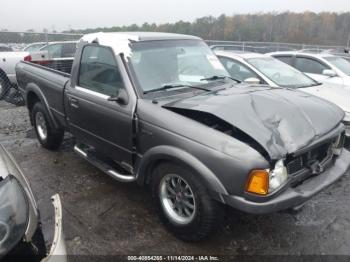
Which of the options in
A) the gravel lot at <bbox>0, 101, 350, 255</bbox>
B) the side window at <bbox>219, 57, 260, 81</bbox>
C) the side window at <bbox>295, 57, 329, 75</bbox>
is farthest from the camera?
the side window at <bbox>295, 57, 329, 75</bbox>

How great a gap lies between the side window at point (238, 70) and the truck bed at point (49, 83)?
3.36m

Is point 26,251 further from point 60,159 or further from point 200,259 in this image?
point 60,159

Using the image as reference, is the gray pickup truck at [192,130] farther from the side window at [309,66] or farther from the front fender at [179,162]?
the side window at [309,66]

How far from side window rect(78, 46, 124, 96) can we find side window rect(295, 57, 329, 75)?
5883 millimetres

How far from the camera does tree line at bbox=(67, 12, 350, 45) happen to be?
4044cm

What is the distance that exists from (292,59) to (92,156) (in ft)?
20.2

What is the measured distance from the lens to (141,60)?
12.4ft

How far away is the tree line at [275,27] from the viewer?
40438 millimetres

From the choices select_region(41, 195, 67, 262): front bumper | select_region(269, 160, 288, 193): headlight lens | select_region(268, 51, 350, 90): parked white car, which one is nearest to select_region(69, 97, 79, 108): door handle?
select_region(41, 195, 67, 262): front bumper

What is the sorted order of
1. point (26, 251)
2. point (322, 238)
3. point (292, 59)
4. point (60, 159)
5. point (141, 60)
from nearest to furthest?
1. point (26, 251)
2. point (322, 238)
3. point (141, 60)
4. point (60, 159)
5. point (292, 59)

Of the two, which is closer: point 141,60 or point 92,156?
point 141,60

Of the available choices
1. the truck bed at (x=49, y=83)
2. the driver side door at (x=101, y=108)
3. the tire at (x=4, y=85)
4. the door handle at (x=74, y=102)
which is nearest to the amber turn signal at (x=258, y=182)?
the driver side door at (x=101, y=108)

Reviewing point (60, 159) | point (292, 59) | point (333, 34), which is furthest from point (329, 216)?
point (333, 34)

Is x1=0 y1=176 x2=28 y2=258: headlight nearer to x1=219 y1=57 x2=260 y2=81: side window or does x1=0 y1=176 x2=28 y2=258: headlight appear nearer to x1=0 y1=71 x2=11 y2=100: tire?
x1=219 y1=57 x2=260 y2=81: side window
